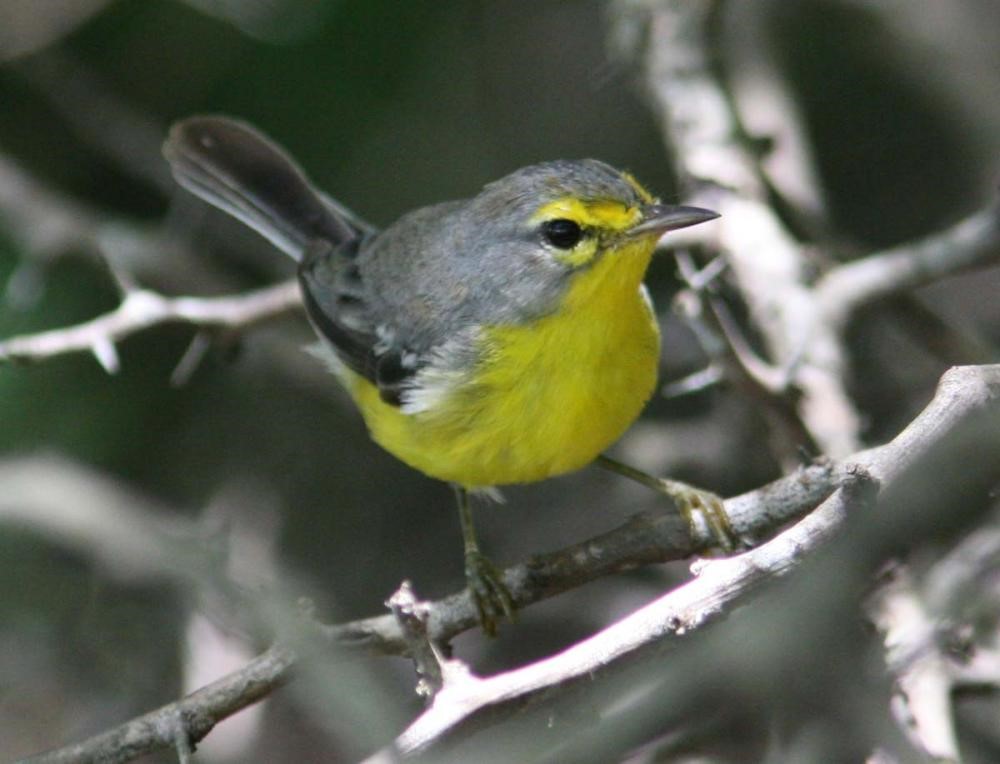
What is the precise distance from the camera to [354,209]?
247 inches

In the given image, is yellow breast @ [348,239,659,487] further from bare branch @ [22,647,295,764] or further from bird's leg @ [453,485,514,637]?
bare branch @ [22,647,295,764]

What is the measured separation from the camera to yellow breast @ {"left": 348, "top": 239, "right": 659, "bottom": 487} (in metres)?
3.76

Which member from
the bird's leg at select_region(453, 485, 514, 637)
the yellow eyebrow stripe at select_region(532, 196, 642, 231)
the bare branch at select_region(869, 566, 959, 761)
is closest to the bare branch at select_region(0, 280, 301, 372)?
the bird's leg at select_region(453, 485, 514, 637)

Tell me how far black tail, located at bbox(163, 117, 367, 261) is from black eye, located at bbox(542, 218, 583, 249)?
1.48 meters

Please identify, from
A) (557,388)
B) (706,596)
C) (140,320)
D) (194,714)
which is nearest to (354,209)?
(140,320)

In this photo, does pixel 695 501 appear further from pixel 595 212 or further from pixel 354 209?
pixel 354 209

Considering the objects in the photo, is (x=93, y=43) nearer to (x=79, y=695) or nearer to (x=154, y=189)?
(x=154, y=189)

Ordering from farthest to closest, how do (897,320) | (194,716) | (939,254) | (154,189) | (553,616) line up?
(154,189), (553,616), (897,320), (939,254), (194,716)

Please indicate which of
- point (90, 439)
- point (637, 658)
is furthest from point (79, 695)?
point (637, 658)

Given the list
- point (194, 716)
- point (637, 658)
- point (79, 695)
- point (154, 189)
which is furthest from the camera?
point (154, 189)

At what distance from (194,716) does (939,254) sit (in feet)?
8.66

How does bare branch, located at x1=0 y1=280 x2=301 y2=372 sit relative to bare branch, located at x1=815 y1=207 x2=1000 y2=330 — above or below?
above

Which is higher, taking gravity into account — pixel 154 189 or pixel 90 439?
pixel 154 189

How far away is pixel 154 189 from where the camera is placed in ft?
20.6
